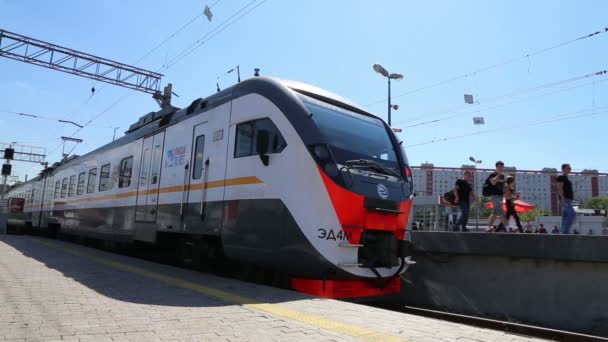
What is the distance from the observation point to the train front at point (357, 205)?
5.98m

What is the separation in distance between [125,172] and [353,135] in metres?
7.16

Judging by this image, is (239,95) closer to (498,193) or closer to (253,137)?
(253,137)

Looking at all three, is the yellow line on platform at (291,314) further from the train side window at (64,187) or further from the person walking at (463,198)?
the train side window at (64,187)

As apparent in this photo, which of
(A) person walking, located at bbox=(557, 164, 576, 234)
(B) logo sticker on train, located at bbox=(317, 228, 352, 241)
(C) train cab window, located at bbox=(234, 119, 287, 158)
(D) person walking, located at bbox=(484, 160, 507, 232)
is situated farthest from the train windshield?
(A) person walking, located at bbox=(557, 164, 576, 234)

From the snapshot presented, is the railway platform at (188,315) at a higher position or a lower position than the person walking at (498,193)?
lower

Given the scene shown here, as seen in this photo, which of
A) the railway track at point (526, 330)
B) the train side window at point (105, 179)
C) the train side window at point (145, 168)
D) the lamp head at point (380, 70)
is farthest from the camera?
the lamp head at point (380, 70)

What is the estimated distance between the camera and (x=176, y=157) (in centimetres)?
903

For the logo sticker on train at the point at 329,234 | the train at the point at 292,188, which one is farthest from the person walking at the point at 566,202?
the logo sticker on train at the point at 329,234

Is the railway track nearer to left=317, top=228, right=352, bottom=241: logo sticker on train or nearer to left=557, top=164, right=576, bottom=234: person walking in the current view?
left=317, top=228, right=352, bottom=241: logo sticker on train

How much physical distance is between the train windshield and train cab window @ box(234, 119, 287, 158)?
61 centimetres

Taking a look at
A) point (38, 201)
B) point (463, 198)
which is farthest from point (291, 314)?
point (38, 201)

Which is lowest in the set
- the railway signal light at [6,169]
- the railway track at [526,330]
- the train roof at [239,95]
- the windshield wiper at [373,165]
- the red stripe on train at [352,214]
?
the railway track at [526,330]

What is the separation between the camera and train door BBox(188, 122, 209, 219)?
→ 788cm

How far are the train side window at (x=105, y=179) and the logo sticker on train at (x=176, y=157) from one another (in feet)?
13.4
